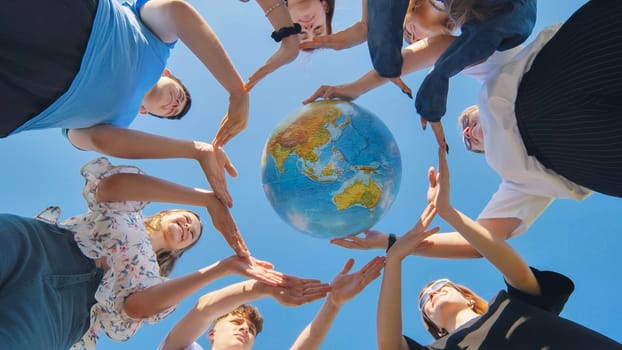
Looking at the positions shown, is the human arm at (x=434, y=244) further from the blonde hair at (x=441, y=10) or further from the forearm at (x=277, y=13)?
the forearm at (x=277, y=13)

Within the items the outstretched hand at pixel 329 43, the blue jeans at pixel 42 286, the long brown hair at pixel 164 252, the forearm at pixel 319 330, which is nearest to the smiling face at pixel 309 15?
the outstretched hand at pixel 329 43

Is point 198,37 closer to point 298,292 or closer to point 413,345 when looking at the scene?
point 298,292

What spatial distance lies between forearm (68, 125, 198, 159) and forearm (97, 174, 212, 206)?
18 centimetres

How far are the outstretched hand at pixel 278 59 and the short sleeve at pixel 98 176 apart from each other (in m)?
1.18

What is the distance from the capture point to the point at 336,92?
350 centimetres

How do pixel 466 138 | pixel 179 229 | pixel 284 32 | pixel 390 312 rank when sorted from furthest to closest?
1. pixel 179 229
2. pixel 466 138
3. pixel 390 312
4. pixel 284 32

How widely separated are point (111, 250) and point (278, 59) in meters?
1.95

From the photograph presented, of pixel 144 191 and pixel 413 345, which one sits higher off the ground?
pixel 144 191

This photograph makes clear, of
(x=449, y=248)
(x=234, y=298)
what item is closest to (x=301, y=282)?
(x=234, y=298)

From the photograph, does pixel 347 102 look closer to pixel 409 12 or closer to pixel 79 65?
pixel 409 12

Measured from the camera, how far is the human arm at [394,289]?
10.4 ft

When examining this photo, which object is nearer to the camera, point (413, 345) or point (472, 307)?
point (413, 345)

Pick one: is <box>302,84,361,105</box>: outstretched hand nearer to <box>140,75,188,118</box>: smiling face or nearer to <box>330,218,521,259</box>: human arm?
<box>330,218,521,259</box>: human arm

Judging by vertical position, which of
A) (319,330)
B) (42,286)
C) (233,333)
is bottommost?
(233,333)
